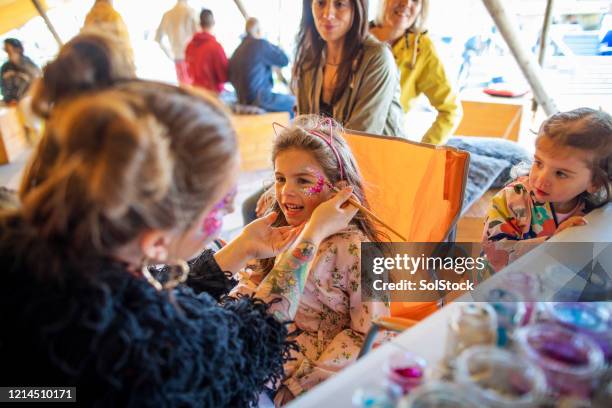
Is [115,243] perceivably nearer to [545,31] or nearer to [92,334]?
[92,334]

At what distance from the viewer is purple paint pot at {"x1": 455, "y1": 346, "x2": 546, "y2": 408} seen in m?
0.40

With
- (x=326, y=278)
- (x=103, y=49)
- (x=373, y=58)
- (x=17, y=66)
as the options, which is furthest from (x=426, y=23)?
(x=17, y=66)

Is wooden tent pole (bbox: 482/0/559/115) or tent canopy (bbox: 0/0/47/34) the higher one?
tent canopy (bbox: 0/0/47/34)

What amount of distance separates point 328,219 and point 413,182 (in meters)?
0.60

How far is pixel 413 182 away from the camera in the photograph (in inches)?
60.7

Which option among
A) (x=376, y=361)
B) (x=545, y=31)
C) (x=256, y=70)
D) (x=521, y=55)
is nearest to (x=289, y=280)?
(x=376, y=361)

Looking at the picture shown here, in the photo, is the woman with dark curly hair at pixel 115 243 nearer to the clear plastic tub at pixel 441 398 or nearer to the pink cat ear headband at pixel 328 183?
the clear plastic tub at pixel 441 398

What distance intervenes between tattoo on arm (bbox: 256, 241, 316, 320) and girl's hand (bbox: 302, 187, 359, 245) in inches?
1.4

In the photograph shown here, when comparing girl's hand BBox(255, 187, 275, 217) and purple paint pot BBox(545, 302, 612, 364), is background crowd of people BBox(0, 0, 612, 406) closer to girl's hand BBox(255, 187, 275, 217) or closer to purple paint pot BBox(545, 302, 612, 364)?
girl's hand BBox(255, 187, 275, 217)

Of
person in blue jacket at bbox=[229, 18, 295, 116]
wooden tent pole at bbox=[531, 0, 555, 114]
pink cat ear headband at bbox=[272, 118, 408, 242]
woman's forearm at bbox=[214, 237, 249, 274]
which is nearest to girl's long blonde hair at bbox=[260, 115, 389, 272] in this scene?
pink cat ear headband at bbox=[272, 118, 408, 242]

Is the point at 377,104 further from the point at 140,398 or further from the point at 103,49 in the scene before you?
the point at 140,398

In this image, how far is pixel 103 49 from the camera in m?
0.57

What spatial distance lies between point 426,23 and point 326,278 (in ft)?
4.38

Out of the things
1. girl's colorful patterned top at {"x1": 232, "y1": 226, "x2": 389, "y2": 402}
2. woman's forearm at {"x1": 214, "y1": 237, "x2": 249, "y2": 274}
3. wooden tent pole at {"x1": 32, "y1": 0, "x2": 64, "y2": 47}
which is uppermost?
wooden tent pole at {"x1": 32, "y1": 0, "x2": 64, "y2": 47}
